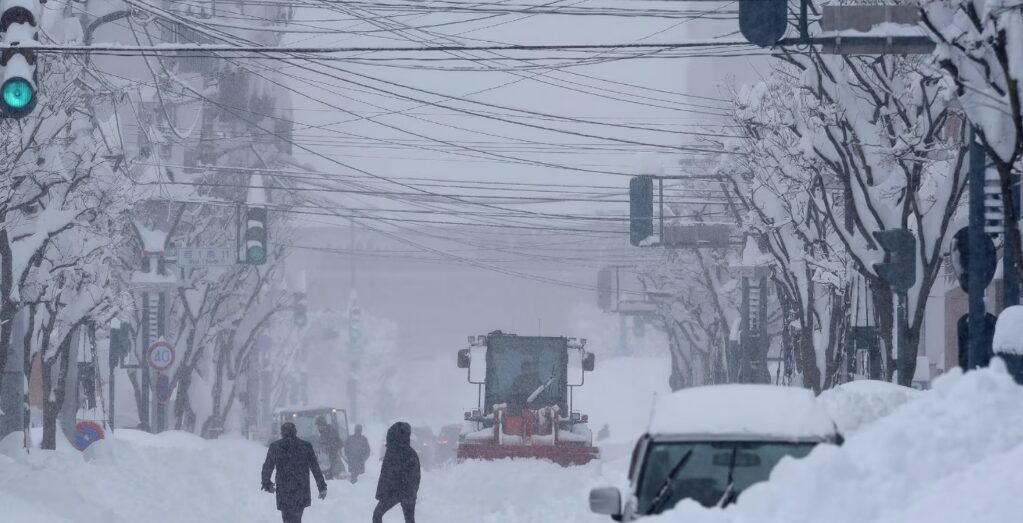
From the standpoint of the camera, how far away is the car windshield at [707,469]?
838 centimetres

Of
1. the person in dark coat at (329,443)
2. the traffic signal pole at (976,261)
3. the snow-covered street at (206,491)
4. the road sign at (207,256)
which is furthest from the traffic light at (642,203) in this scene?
the traffic signal pole at (976,261)

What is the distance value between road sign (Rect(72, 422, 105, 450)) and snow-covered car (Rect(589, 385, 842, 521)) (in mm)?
17955

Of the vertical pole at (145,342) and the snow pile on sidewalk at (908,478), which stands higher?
the snow pile on sidewalk at (908,478)

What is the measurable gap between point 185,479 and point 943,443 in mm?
18795

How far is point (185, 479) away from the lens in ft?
81.4

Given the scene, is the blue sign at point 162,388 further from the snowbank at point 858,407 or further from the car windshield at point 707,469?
the car windshield at point 707,469

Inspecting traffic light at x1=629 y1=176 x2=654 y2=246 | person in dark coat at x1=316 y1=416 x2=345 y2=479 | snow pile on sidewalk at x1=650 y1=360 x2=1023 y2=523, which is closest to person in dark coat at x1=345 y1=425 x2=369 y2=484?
person in dark coat at x1=316 y1=416 x2=345 y2=479

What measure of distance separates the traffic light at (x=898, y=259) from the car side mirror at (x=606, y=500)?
10.2m

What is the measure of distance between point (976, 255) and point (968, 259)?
105 centimetres

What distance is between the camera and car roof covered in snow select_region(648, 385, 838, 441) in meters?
8.48

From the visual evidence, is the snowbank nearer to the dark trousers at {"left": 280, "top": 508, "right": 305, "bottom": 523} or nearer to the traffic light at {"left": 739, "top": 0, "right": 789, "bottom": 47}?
the traffic light at {"left": 739, "top": 0, "right": 789, "bottom": 47}

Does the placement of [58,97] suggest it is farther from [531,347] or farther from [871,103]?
[871,103]

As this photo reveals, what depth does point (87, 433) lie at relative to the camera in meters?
25.1

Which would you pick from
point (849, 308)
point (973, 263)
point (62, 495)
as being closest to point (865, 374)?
point (849, 308)
